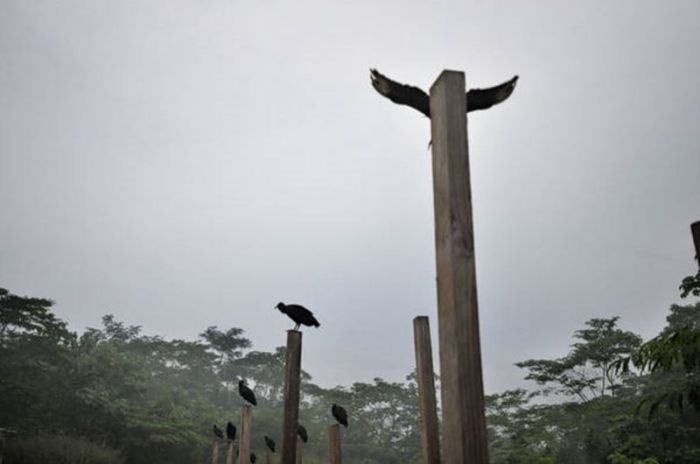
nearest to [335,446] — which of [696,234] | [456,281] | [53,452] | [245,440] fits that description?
[245,440]

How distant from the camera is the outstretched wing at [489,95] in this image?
6.98ft

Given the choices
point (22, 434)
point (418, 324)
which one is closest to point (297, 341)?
point (418, 324)

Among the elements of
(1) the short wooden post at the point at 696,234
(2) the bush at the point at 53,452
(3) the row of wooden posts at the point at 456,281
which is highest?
(1) the short wooden post at the point at 696,234

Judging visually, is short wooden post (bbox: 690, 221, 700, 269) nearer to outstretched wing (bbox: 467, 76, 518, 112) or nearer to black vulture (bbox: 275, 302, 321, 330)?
outstretched wing (bbox: 467, 76, 518, 112)

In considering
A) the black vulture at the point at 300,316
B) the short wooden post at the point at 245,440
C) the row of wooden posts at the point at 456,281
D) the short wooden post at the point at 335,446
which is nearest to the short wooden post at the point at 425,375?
the black vulture at the point at 300,316

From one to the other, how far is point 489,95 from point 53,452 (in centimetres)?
2062

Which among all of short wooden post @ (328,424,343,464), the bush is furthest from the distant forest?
short wooden post @ (328,424,343,464)

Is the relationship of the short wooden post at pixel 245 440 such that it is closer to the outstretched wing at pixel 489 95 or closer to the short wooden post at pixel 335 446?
the short wooden post at pixel 335 446

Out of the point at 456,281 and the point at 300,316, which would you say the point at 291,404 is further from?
the point at 456,281

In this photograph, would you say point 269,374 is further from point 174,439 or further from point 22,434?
point 22,434

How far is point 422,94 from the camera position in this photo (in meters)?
2.17

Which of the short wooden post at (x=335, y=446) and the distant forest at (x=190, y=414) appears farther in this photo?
the distant forest at (x=190, y=414)

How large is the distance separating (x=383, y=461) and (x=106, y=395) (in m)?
18.9

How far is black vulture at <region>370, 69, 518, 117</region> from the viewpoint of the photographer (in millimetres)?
2131
